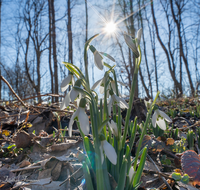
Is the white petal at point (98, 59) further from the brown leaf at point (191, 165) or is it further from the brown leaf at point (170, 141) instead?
the brown leaf at point (170, 141)

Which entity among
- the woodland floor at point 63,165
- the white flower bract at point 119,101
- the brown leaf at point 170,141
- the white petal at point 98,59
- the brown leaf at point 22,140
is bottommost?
the woodland floor at point 63,165

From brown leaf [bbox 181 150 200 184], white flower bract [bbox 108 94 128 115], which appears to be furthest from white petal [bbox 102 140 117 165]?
brown leaf [bbox 181 150 200 184]

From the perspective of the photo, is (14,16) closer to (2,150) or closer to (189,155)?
(2,150)

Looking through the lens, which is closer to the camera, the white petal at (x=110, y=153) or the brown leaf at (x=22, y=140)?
the white petal at (x=110, y=153)

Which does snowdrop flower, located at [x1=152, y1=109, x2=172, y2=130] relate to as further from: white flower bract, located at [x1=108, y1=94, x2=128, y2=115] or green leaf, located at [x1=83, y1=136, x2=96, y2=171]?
green leaf, located at [x1=83, y1=136, x2=96, y2=171]

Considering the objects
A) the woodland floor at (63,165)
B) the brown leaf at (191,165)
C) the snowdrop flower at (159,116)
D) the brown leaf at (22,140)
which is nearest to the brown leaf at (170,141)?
the woodland floor at (63,165)

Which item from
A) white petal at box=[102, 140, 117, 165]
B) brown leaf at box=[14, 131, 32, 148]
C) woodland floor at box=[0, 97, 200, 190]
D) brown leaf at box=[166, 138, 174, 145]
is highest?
white petal at box=[102, 140, 117, 165]

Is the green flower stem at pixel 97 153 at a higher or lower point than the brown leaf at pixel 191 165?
higher

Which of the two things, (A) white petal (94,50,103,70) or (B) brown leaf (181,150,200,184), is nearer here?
(A) white petal (94,50,103,70)

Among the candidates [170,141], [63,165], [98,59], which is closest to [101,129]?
[98,59]

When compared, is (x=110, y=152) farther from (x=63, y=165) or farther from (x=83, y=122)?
(x=63, y=165)

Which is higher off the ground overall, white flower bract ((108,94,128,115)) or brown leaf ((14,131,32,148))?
white flower bract ((108,94,128,115))

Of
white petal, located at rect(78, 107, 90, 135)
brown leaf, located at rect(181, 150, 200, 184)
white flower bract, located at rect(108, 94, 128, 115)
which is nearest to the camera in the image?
white petal, located at rect(78, 107, 90, 135)

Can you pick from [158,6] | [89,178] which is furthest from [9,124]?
[158,6]
